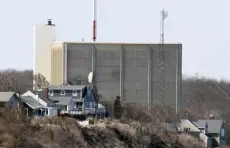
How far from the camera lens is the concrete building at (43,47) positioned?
56.0 meters

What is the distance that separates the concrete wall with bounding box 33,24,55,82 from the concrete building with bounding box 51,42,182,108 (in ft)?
6.46

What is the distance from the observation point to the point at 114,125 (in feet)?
121

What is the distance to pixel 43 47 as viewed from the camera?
5681 centimetres

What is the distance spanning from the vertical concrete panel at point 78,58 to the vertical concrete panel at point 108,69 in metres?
0.59

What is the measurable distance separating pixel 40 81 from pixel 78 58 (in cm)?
336

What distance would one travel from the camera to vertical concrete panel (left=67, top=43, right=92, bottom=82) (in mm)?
54781

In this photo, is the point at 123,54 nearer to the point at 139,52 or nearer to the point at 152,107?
the point at 139,52

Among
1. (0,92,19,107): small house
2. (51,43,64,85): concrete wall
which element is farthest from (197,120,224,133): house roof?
(0,92,19,107): small house

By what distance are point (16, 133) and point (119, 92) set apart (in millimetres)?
25897

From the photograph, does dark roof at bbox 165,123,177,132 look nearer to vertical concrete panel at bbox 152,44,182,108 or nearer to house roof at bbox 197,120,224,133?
house roof at bbox 197,120,224,133

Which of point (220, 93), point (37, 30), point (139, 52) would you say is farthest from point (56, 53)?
point (220, 93)

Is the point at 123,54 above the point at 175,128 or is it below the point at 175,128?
above

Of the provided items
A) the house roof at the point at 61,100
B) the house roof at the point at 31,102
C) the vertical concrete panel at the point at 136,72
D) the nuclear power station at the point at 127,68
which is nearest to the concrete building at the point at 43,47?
the nuclear power station at the point at 127,68

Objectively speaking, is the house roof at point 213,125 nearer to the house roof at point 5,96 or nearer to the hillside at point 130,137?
the hillside at point 130,137
